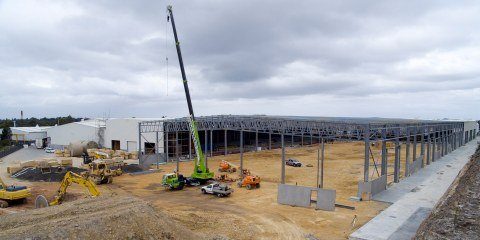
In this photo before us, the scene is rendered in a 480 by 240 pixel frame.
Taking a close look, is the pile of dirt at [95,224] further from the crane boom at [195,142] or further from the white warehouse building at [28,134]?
the white warehouse building at [28,134]

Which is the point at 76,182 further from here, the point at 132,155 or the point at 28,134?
the point at 28,134

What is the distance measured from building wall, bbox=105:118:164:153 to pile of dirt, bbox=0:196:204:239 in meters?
37.8

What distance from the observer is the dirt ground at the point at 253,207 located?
69.9 feet

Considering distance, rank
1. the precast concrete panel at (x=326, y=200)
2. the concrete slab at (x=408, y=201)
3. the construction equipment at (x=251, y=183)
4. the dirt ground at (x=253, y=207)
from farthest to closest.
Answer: the construction equipment at (x=251, y=183), the precast concrete panel at (x=326, y=200), the dirt ground at (x=253, y=207), the concrete slab at (x=408, y=201)

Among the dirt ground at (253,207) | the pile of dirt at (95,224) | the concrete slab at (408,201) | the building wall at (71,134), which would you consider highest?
the building wall at (71,134)

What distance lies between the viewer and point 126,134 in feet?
201

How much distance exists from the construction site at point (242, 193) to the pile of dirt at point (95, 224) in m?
0.05

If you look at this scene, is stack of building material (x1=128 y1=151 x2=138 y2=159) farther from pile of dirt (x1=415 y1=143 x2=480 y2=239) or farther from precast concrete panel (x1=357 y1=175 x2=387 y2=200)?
pile of dirt (x1=415 y1=143 x2=480 y2=239)

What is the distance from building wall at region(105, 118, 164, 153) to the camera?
57312mm

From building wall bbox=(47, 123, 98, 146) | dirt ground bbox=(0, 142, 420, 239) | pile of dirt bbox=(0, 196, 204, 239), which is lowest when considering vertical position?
dirt ground bbox=(0, 142, 420, 239)

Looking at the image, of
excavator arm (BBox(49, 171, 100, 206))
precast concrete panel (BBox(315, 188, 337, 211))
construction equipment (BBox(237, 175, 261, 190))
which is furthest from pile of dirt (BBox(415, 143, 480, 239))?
construction equipment (BBox(237, 175, 261, 190))

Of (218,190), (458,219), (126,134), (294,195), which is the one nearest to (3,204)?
(218,190)

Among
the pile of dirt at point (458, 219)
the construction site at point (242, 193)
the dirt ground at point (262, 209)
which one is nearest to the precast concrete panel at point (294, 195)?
the construction site at point (242, 193)

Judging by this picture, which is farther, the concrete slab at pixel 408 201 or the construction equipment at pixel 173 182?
the construction equipment at pixel 173 182
